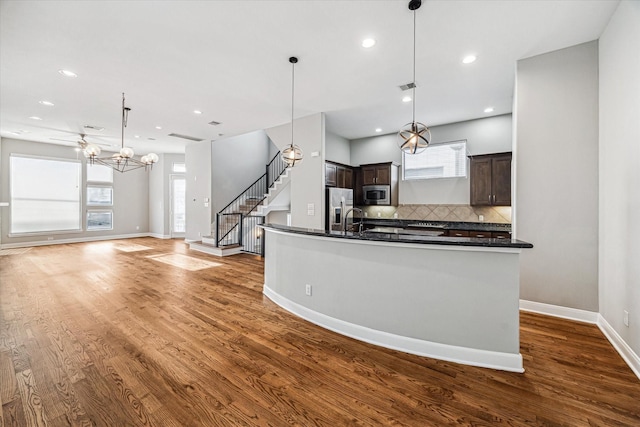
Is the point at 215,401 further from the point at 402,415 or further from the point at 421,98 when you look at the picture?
the point at 421,98

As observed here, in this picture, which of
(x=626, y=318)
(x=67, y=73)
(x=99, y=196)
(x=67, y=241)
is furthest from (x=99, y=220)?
(x=626, y=318)

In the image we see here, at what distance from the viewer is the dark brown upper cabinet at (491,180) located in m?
5.25

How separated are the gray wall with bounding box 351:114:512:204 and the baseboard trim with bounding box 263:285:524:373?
443cm

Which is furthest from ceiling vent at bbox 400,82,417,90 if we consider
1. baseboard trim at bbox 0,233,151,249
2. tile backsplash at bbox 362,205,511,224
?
baseboard trim at bbox 0,233,151,249

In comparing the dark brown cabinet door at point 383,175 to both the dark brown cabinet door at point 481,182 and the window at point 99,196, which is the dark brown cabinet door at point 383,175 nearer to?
the dark brown cabinet door at point 481,182

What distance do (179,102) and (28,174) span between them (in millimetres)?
6994

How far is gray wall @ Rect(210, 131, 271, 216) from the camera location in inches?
330

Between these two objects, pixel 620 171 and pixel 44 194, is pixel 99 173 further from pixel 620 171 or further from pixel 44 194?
pixel 620 171

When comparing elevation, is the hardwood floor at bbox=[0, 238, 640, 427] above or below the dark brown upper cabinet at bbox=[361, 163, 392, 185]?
below

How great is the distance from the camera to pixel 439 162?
20.8ft

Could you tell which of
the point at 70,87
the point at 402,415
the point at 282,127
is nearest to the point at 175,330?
the point at 402,415

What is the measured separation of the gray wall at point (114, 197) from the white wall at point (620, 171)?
12.8 m

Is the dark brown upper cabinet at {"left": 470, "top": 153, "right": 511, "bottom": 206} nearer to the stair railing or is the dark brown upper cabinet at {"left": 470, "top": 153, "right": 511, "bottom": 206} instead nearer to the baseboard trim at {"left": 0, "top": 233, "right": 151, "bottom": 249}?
the stair railing

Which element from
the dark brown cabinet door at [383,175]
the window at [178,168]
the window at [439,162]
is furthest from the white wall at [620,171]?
the window at [178,168]
